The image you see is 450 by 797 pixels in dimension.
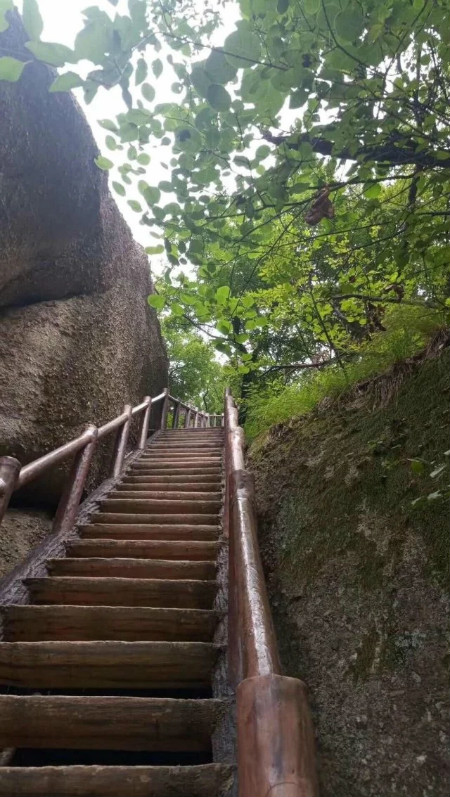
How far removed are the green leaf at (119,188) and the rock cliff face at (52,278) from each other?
259 cm

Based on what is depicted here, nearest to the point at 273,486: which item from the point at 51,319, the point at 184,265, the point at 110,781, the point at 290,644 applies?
the point at 290,644

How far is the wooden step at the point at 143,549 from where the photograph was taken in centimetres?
345

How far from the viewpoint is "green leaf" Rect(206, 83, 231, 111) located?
5.28ft

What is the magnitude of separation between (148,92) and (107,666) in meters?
2.64

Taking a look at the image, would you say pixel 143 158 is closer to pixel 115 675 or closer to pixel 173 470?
pixel 115 675

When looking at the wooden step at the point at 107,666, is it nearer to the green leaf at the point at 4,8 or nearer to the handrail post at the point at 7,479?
the handrail post at the point at 7,479

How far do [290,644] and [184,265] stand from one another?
2132 mm

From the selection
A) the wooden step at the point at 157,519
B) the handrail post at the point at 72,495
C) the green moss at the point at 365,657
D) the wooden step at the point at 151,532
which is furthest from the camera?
the wooden step at the point at 157,519

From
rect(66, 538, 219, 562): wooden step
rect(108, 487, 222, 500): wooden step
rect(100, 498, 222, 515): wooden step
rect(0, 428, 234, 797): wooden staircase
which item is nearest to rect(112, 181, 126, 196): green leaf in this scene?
rect(0, 428, 234, 797): wooden staircase

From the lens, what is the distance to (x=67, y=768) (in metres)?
1.68

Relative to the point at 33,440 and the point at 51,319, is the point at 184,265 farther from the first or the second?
the point at 51,319

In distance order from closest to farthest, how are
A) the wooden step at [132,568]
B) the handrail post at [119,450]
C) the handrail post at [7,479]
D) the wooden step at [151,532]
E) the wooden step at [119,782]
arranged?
the wooden step at [119,782]
the handrail post at [7,479]
the wooden step at [132,568]
the wooden step at [151,532]
the handrail post at [119,450]

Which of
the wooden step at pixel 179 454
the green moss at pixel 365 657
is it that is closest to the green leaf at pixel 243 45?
the green moss at pixel 365 657

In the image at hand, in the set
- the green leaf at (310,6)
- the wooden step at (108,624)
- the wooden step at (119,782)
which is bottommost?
the wooden step at (119,782)
